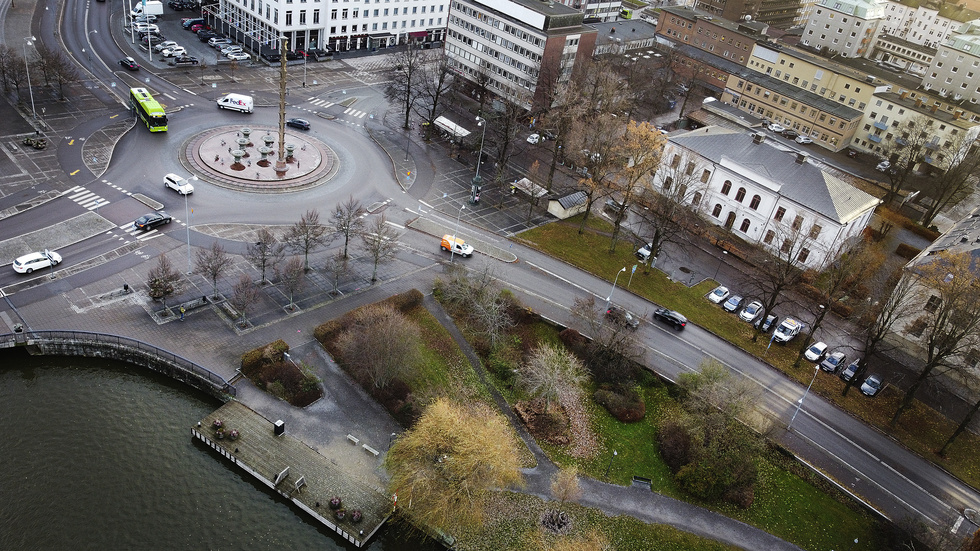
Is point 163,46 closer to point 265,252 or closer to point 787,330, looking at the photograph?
point 265,252

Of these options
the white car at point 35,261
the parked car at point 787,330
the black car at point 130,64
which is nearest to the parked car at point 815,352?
the parked car at point 787,330

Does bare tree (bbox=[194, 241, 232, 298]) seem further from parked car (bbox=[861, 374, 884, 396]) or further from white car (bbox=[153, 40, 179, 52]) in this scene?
parked car (bbox=[861, 374, 884, 396])

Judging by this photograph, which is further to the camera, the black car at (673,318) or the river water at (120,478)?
the black car at (673,318)

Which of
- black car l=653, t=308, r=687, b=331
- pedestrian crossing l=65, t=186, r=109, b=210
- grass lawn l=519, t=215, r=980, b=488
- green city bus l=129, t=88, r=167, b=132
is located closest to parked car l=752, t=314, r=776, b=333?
grass lawn l=519, t=215, r=980, b=488

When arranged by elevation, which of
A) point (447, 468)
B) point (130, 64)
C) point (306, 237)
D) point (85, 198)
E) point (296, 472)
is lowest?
point (296, 472)

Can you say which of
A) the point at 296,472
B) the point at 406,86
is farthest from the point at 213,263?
the point at 406,86

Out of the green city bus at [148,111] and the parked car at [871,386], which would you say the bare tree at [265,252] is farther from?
the parked car at [871,386]

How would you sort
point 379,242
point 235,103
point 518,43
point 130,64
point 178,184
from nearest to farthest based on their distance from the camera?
point 379,242
point 178,184
point 235,103
point 130,64
point 518,43
